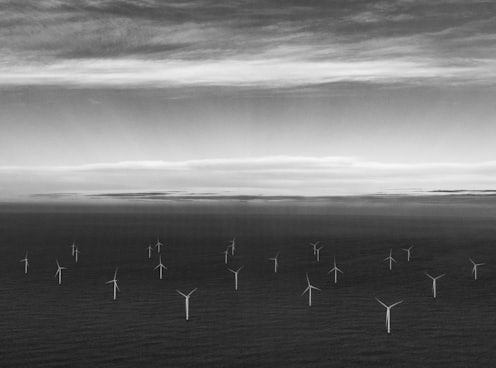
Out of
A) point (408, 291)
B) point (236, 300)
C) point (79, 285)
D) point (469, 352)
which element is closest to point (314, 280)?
point (408, 291)

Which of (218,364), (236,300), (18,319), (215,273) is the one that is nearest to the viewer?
(218,364)

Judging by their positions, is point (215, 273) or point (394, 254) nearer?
point (215, 273)

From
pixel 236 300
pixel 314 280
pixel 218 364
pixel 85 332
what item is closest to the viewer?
pixel 218 364

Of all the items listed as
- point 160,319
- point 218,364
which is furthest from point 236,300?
point 218,364

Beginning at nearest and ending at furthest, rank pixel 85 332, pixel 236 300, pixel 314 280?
pixel 85 332, pixel 236 300, pixel 314 280

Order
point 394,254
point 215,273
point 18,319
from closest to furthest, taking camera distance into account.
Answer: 1. point 18,319
2. point 215,273
3. point 394,254

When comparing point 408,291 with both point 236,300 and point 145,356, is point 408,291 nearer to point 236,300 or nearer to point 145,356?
point 236,300

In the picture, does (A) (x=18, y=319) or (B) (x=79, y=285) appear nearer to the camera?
(A) (x=18, y=319)

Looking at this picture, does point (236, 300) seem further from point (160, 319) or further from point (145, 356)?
point (145, 356)
